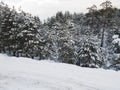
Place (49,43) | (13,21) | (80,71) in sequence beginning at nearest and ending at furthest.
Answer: (80,71), (13,21), (49,43)

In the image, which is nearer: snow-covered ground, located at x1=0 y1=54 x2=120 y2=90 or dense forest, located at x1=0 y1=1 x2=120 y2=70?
snow-covered ground, located at x1=0 y1=54 x2=120 y2=90

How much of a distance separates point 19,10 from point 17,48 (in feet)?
39.3

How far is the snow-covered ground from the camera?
13.3 metres

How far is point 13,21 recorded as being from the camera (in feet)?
164

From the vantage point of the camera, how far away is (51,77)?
14.6m

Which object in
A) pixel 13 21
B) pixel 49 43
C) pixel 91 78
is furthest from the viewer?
pixel 49 43

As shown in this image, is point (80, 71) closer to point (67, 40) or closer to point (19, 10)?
point (67, 40)

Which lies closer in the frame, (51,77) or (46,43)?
(51,77)

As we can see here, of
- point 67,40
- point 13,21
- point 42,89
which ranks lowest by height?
point 42,89

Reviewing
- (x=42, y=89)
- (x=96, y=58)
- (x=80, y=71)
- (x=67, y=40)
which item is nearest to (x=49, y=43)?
(x=67, y=40)

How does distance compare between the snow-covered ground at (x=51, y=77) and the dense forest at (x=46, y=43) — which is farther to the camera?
the dense forest at (x=46, y=43)

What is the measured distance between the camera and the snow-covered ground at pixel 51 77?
1329 cm

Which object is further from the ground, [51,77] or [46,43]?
[46,43]

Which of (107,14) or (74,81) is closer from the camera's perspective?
(74,81)
